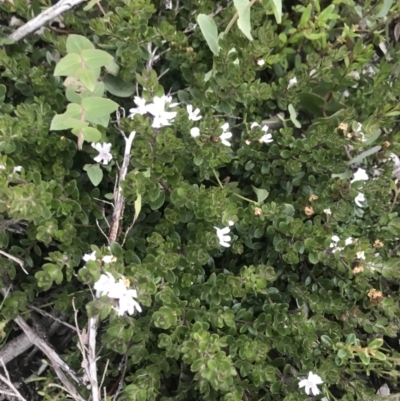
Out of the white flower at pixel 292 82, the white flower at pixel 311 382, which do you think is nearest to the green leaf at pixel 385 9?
the white flower at pixel 292 82

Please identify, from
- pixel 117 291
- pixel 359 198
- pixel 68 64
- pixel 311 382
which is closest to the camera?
pixel 117 291

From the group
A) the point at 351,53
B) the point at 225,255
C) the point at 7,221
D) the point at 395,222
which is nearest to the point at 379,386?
the point at 395,222

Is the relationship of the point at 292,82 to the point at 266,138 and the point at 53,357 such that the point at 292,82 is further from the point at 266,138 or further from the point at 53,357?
the point at 53,357

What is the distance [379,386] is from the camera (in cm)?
232

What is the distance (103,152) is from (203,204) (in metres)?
0.46

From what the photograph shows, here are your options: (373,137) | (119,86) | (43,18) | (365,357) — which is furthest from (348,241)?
(43,18)

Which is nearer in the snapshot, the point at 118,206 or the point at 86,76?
the point at 86,76

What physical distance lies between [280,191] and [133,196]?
2.64 feet

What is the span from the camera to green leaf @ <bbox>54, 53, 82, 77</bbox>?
5.21 ft

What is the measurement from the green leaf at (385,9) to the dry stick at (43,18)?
4.73 feet

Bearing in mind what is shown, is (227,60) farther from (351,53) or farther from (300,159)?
(351,53)

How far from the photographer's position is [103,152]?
75.7 inches

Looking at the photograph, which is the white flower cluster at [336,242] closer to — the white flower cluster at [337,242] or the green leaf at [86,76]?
the white flower cluster at [337,242]

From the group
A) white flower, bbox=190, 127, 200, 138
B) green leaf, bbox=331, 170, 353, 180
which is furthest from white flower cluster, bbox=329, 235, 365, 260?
white flower, bbox=190, 127, 200, 138
